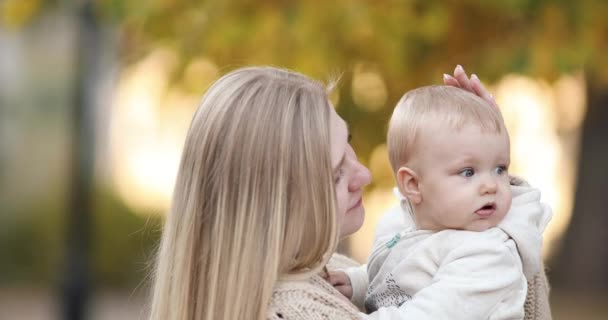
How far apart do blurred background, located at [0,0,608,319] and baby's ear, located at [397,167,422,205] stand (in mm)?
849

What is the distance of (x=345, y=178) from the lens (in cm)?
269

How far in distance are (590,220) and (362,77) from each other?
5.47m

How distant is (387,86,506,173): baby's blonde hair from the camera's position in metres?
2.63

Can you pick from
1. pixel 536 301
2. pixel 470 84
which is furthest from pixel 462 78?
pixel 536 301

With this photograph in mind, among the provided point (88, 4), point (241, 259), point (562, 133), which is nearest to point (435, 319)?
point (241, 259)

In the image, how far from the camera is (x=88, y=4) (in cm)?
762

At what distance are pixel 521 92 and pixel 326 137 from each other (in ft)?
19.0

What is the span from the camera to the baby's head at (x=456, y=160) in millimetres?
2609

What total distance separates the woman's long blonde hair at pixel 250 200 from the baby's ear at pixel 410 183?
0.20 m

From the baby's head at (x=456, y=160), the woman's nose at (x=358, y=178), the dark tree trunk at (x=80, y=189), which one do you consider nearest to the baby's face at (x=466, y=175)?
the baby's head at (x=456, y=160)

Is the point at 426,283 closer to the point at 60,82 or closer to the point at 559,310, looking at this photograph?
the point at 559,310

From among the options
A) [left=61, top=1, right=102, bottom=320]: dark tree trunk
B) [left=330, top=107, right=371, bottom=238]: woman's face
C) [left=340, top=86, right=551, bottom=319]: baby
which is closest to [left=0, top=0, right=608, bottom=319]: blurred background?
[left=61, top=1, right=102, bottom=320]: dark tree trunk

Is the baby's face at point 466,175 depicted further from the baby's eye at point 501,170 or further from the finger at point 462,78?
the finger at point 462,78

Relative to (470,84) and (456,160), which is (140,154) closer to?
(470,84)
